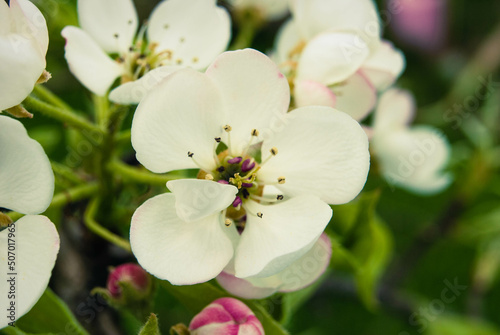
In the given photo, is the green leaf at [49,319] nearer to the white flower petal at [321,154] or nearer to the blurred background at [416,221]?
the blurred background at [416,221]

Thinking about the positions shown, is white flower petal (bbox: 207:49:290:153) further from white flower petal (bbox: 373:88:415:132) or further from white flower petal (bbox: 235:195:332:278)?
white flower petal (bbox: 373:88:415:132)

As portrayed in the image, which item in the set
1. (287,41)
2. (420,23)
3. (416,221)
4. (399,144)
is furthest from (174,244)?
(420,23)

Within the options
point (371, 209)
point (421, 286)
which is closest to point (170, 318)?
point (371, 209)

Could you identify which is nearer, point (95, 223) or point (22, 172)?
point (22, 172)

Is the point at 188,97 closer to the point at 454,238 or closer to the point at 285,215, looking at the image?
the point at 285,215

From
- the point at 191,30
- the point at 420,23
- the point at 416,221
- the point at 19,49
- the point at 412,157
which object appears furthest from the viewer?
the point at 420,23

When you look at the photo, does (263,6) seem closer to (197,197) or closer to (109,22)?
(109,22)
